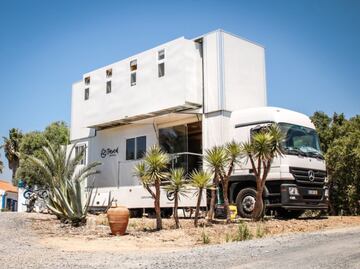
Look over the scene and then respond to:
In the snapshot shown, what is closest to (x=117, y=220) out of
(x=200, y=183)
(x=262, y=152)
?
(x=200, y=183)

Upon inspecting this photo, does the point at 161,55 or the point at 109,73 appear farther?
the point at 109,73

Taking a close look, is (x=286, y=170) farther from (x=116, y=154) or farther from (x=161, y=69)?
(x=116, y=154)

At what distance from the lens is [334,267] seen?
6.41m

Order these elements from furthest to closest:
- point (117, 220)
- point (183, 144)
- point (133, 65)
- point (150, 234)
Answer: point (133, 65)
point (183, 144)
point (117, 220)
point (150, 234)

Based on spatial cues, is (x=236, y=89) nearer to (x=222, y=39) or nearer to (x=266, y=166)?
(x=222, y=39)

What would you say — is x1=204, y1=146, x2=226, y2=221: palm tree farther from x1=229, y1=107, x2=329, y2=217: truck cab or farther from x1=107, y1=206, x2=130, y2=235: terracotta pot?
x1=107, y1=206, x2=130, y2=235: terracotta pot

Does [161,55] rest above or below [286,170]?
above

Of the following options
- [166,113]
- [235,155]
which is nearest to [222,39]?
[166,113]

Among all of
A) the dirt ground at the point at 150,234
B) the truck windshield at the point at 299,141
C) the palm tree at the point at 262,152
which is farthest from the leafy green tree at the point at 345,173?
the palm tree at the point at 262,152

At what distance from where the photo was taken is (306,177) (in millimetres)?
14562

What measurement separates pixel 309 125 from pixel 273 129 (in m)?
2.56

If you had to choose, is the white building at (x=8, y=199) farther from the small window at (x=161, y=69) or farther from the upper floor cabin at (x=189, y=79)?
the small window at (x=161, y=69)

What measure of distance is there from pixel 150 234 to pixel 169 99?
22.3ft

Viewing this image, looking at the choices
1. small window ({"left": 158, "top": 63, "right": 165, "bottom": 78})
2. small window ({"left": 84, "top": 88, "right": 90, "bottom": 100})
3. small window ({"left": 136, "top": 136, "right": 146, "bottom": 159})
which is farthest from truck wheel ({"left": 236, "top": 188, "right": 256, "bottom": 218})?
small window ({"left": 84, "top": 88, "right": 90, "bottom": 100})
